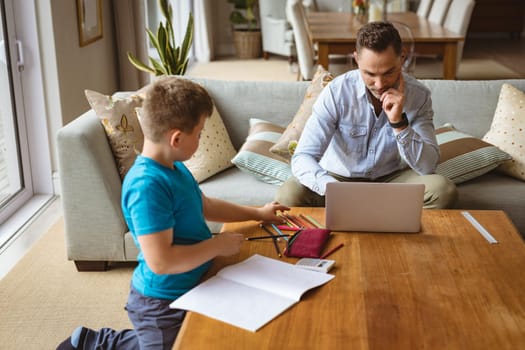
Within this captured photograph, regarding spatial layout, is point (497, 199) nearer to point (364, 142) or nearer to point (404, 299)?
point (364, 142)

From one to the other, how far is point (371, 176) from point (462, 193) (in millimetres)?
417

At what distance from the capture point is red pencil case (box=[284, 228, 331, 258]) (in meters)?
1.73

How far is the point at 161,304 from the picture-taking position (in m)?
1.60

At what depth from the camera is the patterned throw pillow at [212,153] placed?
2.95 meters

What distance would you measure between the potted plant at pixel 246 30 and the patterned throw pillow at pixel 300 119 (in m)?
5.55

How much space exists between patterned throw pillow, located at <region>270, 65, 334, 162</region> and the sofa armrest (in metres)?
0.70

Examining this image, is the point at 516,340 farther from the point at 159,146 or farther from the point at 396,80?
the point at 396,80

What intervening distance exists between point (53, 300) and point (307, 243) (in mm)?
1302

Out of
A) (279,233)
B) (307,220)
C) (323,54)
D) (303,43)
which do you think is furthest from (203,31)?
(279,233)

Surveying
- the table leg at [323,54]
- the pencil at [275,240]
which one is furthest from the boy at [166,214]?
the table leg at [323,54]

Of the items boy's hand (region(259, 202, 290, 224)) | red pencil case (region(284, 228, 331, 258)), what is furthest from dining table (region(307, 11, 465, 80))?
red pencil case (region(284, 228, 331, 258))

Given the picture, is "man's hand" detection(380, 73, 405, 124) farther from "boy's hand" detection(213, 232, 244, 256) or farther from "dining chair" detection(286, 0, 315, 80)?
"dining chair" detection(286, 0, 315, 80)

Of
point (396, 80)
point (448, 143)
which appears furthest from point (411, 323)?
point (448, 143)

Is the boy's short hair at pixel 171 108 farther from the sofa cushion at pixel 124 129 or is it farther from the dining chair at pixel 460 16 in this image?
the dining chair at pixel 460 16
